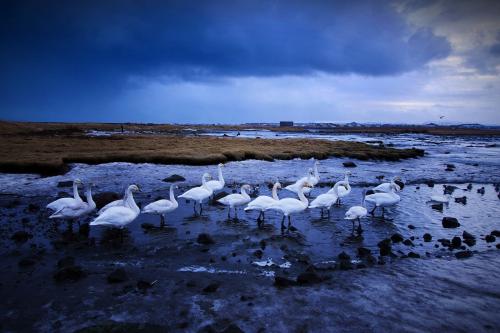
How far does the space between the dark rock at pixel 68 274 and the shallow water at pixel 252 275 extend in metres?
0.22

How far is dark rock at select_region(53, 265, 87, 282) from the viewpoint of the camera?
907 centimetres

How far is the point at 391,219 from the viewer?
52.6ft

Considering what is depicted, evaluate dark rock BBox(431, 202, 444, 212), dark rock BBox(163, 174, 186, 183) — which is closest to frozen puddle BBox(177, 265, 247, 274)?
dark rock BBox(431, 202, 444, 212)

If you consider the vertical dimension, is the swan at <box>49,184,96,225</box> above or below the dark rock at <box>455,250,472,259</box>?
above

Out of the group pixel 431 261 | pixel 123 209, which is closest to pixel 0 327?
pixel 123 209

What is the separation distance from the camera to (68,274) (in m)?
9.12

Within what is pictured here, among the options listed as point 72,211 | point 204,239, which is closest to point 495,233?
point 204,239

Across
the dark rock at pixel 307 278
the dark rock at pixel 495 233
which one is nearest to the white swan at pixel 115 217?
the dark rock at pixel 307 278

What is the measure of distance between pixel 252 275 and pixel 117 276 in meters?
3.46

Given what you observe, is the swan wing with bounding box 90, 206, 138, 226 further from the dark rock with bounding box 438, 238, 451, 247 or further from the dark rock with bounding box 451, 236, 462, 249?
the dark rock with bounding box 451, 236, 462, 249

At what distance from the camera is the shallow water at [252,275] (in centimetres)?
753

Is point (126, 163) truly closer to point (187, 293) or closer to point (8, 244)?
point (8, 244)

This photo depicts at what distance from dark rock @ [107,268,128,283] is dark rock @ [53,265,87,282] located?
2.82ft

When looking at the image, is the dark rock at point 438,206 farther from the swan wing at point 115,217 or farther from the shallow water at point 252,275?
the swan wing at point 115,217
